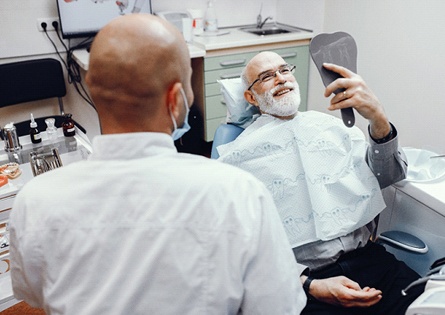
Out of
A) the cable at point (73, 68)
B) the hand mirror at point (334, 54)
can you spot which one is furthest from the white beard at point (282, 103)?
the cable at point (73, 68)

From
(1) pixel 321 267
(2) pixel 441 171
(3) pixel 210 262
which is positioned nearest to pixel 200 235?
(3) pixel 210 262

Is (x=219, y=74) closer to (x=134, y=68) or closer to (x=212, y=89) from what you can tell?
(x=212, y=89)

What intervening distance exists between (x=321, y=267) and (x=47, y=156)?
4.40ft

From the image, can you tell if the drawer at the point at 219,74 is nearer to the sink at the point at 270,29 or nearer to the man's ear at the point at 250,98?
the sink at the point at 270,29

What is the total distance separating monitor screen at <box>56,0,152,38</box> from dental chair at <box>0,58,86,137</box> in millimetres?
300

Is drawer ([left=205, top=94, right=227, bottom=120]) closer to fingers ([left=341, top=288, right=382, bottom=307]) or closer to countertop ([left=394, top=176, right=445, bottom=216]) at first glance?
countertop ([left=394, top=176, right=445, bottom=216])

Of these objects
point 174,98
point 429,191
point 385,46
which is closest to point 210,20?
point 385,46

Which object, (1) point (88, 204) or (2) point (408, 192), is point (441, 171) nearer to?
(2) point (408, 192)

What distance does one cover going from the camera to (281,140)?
1685 millimetres

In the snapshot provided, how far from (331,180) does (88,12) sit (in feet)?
8.21

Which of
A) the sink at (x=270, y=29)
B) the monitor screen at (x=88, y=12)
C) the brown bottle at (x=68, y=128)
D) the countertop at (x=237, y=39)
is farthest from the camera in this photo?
the sink at (x=270, y=29)

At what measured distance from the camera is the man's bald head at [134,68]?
747 millimetres

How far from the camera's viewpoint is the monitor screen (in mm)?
3100

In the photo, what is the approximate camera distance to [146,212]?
2.53 feet
